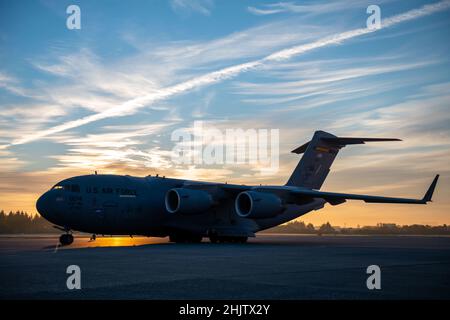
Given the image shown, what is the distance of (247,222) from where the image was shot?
103ft

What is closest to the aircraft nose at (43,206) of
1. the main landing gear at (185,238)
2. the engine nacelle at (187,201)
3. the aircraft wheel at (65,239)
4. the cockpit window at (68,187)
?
the cockpit window at (68,187)

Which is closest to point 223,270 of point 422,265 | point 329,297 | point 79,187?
point 329,297

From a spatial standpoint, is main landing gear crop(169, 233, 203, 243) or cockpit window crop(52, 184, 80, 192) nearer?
cockpit window crop(52, 184, 80, 192)

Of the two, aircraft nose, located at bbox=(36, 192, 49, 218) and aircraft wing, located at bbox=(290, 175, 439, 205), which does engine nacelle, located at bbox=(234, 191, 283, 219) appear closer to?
aircraft wing, located at bbox=(290, 175, 439, 205)

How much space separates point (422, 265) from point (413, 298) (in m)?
6.56

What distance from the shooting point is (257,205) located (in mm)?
27672

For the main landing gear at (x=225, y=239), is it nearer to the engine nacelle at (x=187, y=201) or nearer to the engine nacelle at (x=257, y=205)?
the engine nacelle at (x=187, y=201)

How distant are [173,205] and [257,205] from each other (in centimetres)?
450

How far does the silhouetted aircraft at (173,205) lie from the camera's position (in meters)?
25.5

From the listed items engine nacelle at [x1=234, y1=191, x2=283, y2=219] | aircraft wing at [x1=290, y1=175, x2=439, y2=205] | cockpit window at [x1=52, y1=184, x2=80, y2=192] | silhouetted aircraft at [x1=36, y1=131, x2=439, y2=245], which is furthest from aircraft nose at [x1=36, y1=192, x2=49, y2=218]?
aircraft wing at [x1=290, y1=175, x2=439, y2=205]

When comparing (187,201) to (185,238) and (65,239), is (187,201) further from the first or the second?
(65,239)

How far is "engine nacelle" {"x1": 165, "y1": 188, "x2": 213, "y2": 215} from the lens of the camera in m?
27.6

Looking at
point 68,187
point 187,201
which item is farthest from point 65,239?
point 187,201
